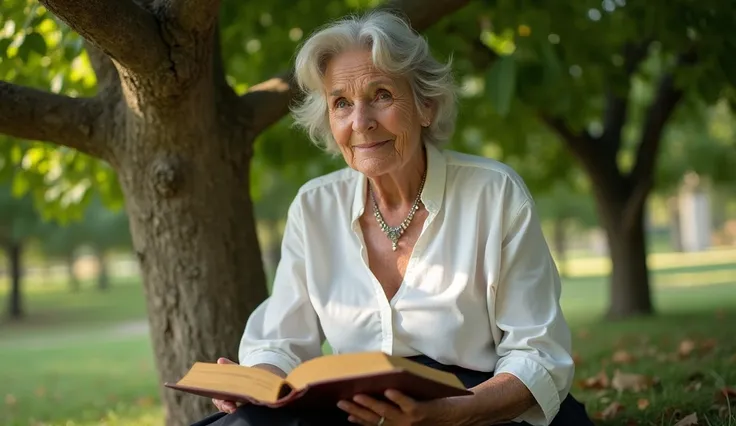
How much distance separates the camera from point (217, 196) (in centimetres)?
383

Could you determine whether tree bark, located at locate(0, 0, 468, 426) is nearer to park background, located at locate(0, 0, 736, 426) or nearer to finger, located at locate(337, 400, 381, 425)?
park background, located at locate(0, 0, 736, 426)

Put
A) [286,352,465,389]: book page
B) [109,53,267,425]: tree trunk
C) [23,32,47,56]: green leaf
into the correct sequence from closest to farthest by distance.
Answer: [286,352,465,389]: book page < [109,53,267,425]: tree trunk < [23,32,47,56]: green leaf

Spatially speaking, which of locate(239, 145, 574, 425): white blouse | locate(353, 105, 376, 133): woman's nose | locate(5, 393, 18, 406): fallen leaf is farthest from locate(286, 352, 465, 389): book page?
locate(5, 393, 18, 406): fallen leaf

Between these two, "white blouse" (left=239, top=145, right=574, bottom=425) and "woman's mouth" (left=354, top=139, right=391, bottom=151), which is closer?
"white blouse" (left=239, top=145, right=574, bottom=425)

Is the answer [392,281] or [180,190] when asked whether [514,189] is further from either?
[180,190]

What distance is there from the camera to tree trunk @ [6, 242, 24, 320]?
2294 cm

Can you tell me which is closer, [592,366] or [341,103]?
[341,103]

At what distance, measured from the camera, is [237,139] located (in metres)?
3.92

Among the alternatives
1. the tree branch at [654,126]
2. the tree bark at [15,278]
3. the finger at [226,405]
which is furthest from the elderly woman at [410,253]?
the tree bark at [15,278]

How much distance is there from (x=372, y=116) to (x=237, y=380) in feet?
3.09

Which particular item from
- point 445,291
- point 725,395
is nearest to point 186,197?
point 445,291

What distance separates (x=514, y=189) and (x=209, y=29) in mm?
1368

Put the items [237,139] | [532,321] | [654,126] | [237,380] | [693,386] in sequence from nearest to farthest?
[237,380] → [532,321] → [237,139] → [693,386] → [654,126]

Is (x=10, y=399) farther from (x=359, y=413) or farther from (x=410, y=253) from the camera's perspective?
(x=359, y=413)
